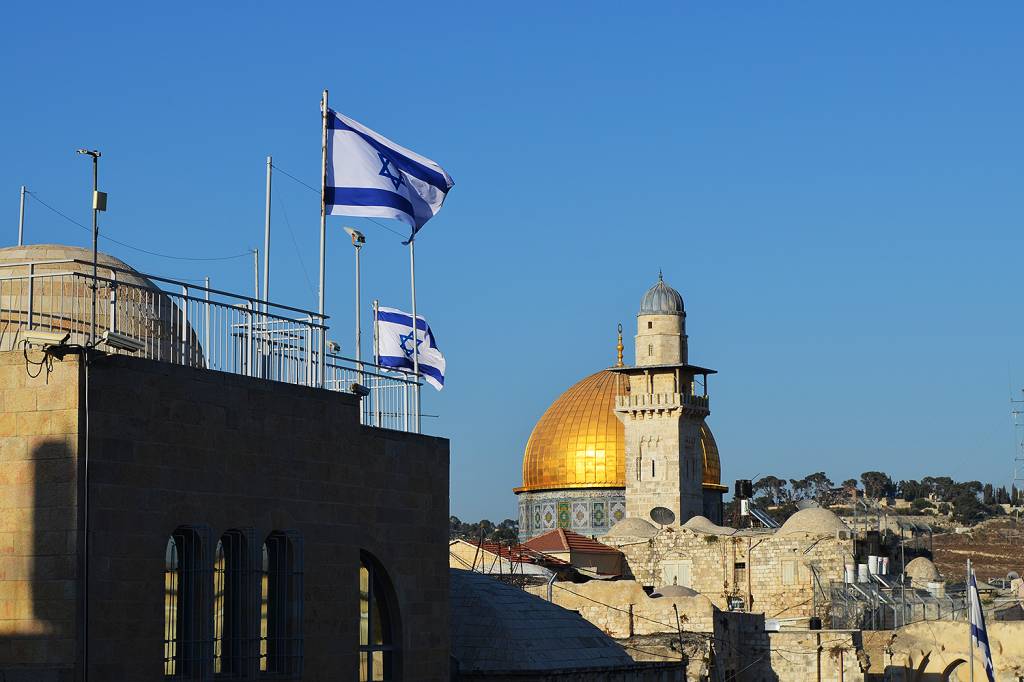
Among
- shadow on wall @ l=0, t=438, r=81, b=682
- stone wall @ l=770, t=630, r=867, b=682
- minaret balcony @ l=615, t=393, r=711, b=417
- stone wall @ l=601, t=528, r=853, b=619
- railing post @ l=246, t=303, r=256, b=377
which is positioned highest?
minaret balcony @ l=615, t=393, r=711, b=417

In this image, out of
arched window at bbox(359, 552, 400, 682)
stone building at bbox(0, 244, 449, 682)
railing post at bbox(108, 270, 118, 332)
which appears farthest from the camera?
arched window at bbox(359, 552, 400, 682)

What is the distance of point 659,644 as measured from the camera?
38156 millimetres

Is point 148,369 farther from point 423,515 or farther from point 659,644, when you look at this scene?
point 659,644

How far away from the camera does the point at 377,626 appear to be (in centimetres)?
2105

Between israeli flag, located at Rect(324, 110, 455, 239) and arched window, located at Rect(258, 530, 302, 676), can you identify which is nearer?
arched window, located at Rect(258, 530, 302, 676)

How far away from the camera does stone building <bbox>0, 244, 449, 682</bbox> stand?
15.6 meters

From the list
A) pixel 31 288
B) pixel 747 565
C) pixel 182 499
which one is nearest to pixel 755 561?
pixel 747 565

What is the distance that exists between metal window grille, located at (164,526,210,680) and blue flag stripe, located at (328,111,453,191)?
5944mm

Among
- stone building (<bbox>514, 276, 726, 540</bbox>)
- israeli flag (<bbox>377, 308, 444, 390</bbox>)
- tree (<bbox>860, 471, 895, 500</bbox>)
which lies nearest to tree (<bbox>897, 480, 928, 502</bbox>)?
tree (<bbox>860, 471, 895, 500</bbox>)

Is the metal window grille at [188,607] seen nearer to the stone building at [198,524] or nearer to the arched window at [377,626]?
the stone building at [198,524]

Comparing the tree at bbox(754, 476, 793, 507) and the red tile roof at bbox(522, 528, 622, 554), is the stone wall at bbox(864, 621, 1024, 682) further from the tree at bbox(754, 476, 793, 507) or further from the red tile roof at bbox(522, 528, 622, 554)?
the tree at bbox(754, 476, 793, 507)

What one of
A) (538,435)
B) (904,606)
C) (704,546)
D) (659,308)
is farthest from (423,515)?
(538,435)

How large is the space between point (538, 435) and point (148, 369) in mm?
54700

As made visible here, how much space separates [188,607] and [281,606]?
5.47ft
